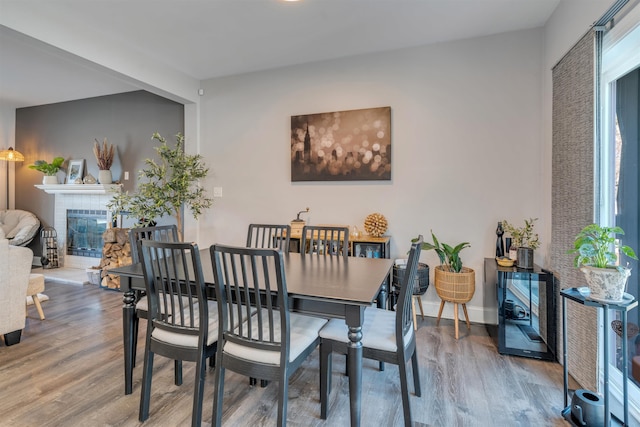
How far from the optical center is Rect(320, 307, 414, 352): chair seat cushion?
62.7 inches

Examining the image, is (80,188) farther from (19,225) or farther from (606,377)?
(606,377)

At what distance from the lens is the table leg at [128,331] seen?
6.16 ft

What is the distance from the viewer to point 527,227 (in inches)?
104

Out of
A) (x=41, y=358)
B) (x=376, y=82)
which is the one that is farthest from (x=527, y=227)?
(x=41, y=358)

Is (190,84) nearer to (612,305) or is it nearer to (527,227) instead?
(527,227)

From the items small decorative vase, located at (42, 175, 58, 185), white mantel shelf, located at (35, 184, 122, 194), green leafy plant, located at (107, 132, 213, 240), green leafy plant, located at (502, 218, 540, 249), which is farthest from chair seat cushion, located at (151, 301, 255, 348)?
small decorative vase, located at (42, 175, 58, 185)

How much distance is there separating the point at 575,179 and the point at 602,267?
0.87 metres

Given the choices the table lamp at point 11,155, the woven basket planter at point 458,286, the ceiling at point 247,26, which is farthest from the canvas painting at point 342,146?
the table lamp at point 11,155

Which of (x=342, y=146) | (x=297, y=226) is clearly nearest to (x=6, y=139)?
(x=297, y=226)

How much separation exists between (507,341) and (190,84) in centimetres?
425

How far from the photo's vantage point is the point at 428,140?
124 inches

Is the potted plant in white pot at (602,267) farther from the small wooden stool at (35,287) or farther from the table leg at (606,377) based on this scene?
the small wooden stool at (35,287)

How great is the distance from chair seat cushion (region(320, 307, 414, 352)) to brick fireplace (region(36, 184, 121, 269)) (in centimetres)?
441

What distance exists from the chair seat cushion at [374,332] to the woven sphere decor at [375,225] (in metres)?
1.29
